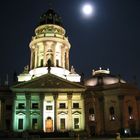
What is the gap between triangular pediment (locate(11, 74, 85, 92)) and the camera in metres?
62.9

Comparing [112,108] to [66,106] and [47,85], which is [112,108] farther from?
[47,85]

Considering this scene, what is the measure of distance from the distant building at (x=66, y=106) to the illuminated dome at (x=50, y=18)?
12.5 meters

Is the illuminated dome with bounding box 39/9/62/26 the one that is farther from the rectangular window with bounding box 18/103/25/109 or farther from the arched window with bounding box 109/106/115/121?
the arched window with bounding box 109/106/115/121

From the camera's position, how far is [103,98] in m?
68.5

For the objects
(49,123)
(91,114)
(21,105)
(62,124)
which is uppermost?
(21,105)

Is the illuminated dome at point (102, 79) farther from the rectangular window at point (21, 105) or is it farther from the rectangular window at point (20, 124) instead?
the rectangular window at point (20, 124)

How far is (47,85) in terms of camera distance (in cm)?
6372

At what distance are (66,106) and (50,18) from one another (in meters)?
26.6

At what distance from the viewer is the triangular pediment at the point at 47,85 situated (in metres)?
62.9

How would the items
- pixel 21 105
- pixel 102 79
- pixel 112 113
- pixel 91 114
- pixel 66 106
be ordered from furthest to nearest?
pixel 102 79
pixel 91 114
pixel 112 113
pixel 66 106
pixel 21 105

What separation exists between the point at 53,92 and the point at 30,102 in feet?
17.6

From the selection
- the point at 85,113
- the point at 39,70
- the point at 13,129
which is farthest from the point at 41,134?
the point at 39,70

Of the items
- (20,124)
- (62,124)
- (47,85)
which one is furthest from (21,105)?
(62,124)

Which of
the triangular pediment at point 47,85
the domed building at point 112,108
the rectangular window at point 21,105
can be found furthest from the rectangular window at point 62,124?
the rectangular window at point 21,105
